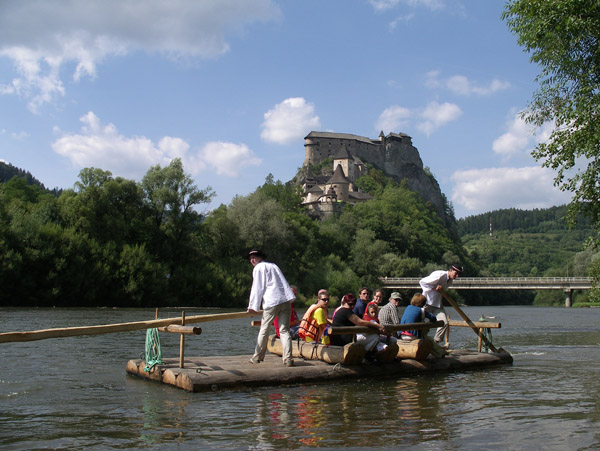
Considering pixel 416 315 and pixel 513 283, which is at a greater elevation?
pixel 513 283

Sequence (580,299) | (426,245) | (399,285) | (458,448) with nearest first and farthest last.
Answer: (458,448), (399,285), (580,299), (426,245)

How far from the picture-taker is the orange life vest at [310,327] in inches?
583

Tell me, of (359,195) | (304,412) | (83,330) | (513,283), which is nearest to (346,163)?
(359,195)

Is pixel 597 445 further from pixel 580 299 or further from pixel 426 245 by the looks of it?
pixel 426 245

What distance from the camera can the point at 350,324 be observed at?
14312 millimetres

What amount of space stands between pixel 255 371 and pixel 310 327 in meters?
2.43

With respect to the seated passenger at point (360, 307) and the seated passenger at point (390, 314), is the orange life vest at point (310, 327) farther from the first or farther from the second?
the seated passenger at point (390, 314)

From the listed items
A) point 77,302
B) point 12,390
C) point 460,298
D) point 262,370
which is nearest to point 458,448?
point 262,370

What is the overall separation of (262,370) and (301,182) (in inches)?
6728

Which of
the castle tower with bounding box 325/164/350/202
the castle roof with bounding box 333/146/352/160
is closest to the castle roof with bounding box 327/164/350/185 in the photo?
the castle tower with bounding box 325/164/350/202

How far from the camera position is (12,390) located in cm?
1255

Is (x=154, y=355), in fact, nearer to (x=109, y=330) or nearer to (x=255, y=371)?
(x=109, y=330)

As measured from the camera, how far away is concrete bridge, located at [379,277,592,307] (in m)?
94.9

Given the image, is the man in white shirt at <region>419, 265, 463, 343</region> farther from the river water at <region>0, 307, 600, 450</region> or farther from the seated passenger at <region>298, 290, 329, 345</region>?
the seated passenger at <region>298, 290, 329, 345</region>
